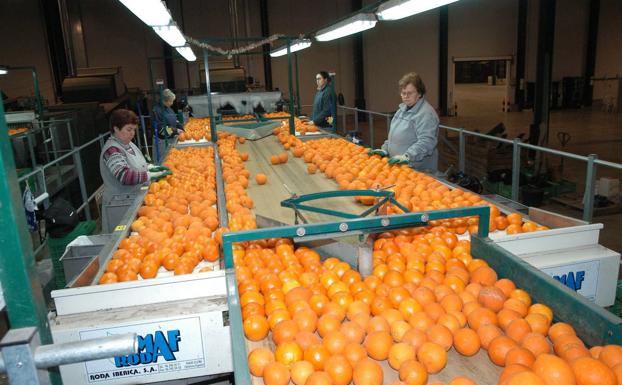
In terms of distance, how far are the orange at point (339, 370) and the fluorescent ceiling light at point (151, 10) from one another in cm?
300

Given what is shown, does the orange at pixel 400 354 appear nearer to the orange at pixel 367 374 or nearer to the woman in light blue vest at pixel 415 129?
the orange at pixel 367 374

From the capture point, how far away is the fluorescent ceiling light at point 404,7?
138 inches

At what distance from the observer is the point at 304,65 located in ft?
69.2

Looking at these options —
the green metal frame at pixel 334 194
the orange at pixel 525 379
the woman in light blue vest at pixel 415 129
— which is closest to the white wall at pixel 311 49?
the woman in light blue vest at pixel 415 129

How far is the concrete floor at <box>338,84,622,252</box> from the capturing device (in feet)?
28.1

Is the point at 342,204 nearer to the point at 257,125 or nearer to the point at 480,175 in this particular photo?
the point at 257,125

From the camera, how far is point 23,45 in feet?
59.6

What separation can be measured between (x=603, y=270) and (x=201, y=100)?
9.09 metres

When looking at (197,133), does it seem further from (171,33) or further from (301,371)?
(301,371)

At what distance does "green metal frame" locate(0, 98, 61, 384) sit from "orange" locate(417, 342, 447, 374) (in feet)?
4.24

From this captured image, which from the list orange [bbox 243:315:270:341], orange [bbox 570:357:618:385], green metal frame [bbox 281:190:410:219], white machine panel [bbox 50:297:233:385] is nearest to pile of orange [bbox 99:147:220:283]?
white machine panel [bbox 50:297:233:385]

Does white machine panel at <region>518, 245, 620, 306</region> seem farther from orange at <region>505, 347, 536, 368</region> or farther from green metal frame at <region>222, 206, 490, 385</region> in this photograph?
orange at <region>505, 347, 536, 368</region>

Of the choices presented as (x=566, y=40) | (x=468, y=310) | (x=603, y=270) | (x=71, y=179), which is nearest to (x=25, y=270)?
(x=468, y=310)

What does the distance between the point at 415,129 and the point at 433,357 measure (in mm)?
3514
